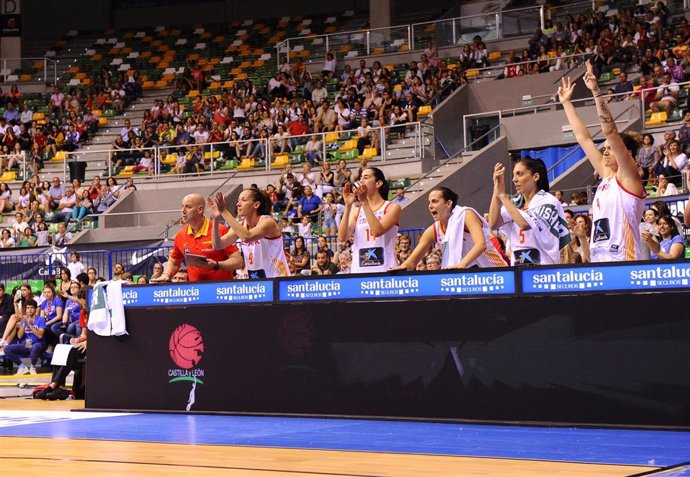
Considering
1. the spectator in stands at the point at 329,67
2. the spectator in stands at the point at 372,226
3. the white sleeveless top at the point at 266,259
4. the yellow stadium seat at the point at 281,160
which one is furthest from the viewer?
the spectator in stands at the point at 329,67

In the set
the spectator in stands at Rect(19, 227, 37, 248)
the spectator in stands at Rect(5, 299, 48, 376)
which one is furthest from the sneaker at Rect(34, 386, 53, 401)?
the spectator in stands at Rect(19, 227, 37, 248)

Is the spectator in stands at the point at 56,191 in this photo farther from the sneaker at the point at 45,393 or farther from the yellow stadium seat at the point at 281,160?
the sneaker at the point at 45,393

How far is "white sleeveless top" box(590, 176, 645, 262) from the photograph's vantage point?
8484 mm

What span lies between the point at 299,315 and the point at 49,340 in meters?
9.38

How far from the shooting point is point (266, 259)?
10.9m

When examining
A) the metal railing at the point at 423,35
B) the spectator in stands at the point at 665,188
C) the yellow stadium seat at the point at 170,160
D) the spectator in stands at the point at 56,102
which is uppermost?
the metal railing at the point at 423,35

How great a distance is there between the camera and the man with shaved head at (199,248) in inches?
416

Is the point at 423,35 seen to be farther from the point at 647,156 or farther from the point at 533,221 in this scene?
the point at 533,221

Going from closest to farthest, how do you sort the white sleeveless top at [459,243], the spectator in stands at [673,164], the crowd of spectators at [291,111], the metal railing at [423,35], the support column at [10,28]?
the white sleeveless top at [459,243], the spectator in stands at [673,164], the crowd of spectators at [291,111], the metal railing at [423,35], the support column at [10,28]

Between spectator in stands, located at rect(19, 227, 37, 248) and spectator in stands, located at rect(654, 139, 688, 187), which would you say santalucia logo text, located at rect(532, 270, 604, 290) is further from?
spectator in stands, located at rect(19, 227, 37, 248)

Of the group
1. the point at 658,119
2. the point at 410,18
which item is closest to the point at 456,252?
the point at 658,119

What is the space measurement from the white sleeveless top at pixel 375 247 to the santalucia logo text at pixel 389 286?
8.9 inches

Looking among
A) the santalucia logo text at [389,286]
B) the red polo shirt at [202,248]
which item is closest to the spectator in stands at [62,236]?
the red polo shirt at [202,248]

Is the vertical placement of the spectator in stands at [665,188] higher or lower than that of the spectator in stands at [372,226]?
higher
